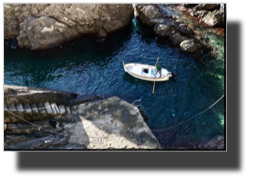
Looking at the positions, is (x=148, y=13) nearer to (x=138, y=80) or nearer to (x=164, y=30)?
(x=164, y=30)

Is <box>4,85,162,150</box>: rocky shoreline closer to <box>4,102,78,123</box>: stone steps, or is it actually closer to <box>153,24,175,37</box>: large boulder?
<box>4,102,78,123</box>: stone steps

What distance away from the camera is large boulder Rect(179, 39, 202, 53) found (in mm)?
19172

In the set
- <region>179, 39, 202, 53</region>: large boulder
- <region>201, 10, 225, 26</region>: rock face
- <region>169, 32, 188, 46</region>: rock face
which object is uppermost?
<region>201, 10, 225, 26</region>: rock face

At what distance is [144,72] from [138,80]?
975 mm

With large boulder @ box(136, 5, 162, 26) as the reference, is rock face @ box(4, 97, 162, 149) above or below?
below

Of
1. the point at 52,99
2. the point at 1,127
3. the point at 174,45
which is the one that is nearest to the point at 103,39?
the point at 174,45

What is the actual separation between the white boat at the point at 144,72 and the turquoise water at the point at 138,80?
19.8 inches

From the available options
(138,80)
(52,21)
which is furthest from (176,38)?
(52,21)

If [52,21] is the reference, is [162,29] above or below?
below

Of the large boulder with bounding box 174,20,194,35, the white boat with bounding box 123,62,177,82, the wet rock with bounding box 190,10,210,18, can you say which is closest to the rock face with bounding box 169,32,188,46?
the large boulder with bounding box 174,20,194,35

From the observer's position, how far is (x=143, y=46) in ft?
67.8

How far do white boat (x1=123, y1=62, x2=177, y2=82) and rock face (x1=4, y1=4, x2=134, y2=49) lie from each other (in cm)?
785

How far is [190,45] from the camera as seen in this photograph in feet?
63.0

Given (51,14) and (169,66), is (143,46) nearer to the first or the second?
(169,66)
